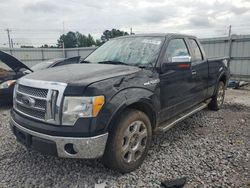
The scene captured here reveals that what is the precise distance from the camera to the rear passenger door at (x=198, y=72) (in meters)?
4.25

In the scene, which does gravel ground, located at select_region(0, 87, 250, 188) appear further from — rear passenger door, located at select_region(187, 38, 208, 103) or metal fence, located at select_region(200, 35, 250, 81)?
metal fence, located at select_region(200, 35, 250, 81)

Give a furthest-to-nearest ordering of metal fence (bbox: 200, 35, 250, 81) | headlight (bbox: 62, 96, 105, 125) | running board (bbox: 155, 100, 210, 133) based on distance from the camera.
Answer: metal fence (bbox: 200, 35, 250, 81) → running board (bbox: 155, 100, 210, 133) → headlight (bbox: 62, 96, 105, 125)

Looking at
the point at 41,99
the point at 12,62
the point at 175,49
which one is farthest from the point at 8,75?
the point at 175,49

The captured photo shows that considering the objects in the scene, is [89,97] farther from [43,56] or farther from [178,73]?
[43,56]

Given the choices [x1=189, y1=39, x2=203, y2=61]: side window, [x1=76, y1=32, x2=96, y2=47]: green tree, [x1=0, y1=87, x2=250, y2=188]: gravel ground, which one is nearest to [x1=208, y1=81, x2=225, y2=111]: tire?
[x1=189, y1=39, x2=203, y2=61]: side window

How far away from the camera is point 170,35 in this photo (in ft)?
12.7

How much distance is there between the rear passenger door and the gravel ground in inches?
31.2

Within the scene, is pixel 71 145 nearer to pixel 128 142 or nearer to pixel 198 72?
pixel 128 142

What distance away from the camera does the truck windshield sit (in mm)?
3379

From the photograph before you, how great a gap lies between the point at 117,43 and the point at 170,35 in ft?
3.05

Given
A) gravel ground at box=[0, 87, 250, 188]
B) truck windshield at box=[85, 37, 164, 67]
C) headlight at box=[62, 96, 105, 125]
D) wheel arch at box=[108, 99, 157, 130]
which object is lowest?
gravel ground at box=[0, 87, 250, 188]

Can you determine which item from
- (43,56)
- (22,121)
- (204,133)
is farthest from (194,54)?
(43,56)

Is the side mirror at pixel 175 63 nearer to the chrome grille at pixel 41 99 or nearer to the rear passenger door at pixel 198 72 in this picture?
the rear passenger door at pixel 198 72

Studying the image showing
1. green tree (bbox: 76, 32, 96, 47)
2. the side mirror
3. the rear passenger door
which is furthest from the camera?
green tree (bbox: 76, 32, 96, 47)
